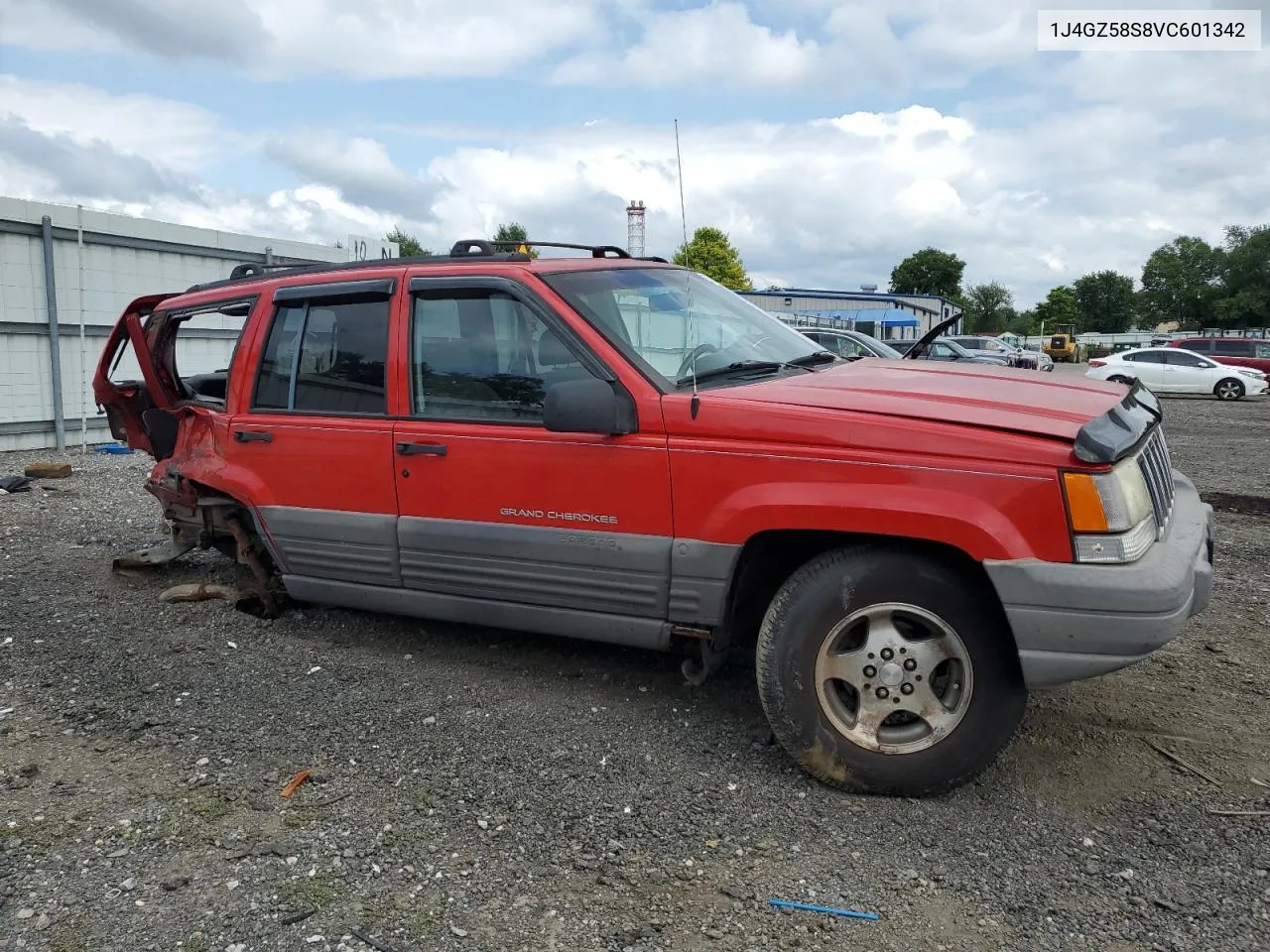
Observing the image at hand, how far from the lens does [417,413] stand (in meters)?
4.16

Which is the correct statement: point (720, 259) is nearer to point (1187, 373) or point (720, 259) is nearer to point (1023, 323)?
point (1187, 373)

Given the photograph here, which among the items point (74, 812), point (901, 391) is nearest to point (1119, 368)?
point (901, 391)

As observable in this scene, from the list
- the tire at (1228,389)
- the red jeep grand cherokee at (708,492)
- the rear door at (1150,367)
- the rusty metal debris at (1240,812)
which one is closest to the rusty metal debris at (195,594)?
the red jeep grand cherokee at (708,492)

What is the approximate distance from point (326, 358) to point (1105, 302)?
107768 mm

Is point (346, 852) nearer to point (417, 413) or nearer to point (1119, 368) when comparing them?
point (417, 413)

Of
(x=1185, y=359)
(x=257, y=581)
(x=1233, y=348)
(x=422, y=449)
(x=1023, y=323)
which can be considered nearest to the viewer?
(x=422, y=449)

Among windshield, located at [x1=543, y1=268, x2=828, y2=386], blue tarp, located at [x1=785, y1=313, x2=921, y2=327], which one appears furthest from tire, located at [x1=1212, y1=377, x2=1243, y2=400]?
windshield, located at [x1=543, y1=268, x2=828, y2=386]

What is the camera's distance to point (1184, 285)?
80375mm

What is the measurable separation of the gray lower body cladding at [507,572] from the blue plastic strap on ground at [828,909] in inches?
42.3

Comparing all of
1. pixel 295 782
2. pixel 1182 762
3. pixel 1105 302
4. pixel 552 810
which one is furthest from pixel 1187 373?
pixel 1105 302

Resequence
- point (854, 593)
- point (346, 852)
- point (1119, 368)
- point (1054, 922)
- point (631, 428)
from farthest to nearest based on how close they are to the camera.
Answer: point (1119, 368) → point (631, 428) → point (854, 593) → point (346, 852) → point (1054, 922)

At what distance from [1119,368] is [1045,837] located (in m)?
26.4

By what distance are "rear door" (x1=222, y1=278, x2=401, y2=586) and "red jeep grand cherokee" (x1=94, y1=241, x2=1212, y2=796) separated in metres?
0.01

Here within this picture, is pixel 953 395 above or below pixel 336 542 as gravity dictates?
above
